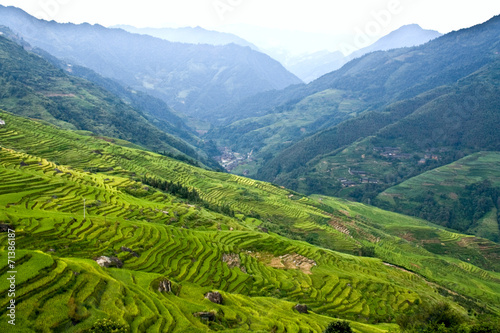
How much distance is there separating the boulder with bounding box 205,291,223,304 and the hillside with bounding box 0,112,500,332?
67 cm

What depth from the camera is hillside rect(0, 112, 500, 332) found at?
24.7m

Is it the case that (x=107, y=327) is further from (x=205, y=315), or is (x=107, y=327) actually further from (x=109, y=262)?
(x=109, y=262)

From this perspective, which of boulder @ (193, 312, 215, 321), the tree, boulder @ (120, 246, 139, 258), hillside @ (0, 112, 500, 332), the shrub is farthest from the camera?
boulder @ (120, 246, 139, 258)

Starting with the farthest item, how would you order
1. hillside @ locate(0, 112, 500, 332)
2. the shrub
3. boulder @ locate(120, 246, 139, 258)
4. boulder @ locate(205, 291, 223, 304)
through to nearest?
boulder @ locate(120, 246, 139, 258)
boulder @ locate(205, 291, 223, 304)
hillside @ locate(0, 112, 500, 332)
the shrub

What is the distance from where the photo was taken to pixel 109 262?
36.0 meters

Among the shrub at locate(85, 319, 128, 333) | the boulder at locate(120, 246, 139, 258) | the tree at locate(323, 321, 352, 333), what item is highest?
the shrub at locate(85, 319, 128, 333)

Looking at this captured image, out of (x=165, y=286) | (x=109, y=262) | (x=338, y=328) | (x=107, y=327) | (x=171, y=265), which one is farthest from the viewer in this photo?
(x=171, y=265)

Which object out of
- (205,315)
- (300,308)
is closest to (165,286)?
(205,315)

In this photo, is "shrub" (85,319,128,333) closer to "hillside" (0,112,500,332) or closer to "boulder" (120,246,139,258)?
"hillside" (0,112,500,332)

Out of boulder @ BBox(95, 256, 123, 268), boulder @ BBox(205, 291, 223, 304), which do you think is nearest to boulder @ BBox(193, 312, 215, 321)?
boulder @ BBox(205, 291, 223, 304)

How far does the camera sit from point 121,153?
131500mm

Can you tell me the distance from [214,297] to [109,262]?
13009 millimetres

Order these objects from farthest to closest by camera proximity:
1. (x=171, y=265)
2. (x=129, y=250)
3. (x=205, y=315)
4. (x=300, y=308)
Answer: (x=171, y=265) → (x=129, y=250) → (x=300, y=308) → (x=205, y=315)

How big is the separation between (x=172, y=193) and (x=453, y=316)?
255 feet
